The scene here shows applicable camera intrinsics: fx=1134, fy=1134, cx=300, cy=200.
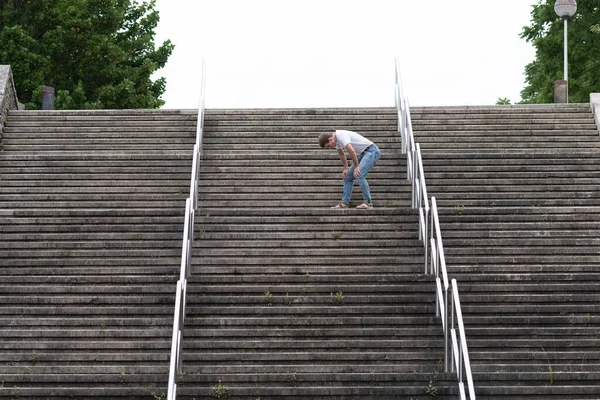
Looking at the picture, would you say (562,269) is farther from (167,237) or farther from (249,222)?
(167,237)

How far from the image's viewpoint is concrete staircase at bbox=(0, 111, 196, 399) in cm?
1102

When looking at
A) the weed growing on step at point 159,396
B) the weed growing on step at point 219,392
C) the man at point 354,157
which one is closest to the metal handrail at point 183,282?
the weed growing on step at point 159,396

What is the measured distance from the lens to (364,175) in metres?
14.0

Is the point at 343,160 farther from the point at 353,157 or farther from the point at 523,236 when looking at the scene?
the point at 523,236

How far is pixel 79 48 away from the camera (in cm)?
2636

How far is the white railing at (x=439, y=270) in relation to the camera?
33.0 feet

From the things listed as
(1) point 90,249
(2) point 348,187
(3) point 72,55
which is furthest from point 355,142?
(3) point 72,55

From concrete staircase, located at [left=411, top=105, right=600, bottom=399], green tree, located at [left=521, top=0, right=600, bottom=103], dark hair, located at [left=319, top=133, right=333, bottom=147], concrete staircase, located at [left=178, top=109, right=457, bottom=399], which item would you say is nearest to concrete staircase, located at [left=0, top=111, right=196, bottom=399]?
concrete staircase, located at [left=178, top=109, right=457, bottom=399]

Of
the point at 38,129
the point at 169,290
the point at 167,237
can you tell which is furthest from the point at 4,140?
the point at 169,290

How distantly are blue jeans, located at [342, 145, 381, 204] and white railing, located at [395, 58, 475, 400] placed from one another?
21.1 inches

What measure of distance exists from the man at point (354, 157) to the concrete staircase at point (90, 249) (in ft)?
6.67

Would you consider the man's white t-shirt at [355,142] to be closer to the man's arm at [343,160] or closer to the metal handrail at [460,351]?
the man's arm at [343,160]

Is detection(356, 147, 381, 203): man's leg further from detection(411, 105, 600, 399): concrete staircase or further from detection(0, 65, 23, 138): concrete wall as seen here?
detection(0, 65, 23, 138): concrete wall

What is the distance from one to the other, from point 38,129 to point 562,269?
8.50m
